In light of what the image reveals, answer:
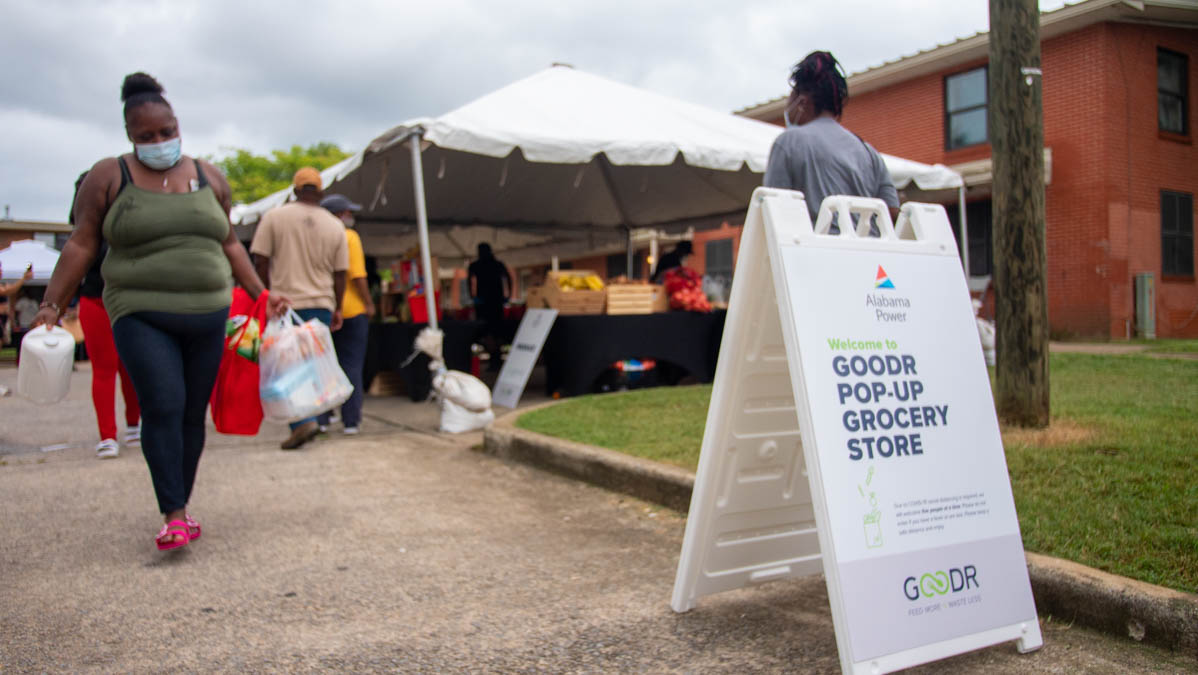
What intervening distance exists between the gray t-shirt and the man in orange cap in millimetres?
4035

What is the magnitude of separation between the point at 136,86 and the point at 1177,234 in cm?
1815

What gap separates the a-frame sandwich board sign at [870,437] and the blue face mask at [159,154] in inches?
98.4

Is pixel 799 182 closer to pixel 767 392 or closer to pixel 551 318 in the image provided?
pixel 767 392

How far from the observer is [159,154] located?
3641 mm

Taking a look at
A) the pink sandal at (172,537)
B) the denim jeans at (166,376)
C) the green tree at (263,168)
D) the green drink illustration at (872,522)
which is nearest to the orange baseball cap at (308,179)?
the denim jeans at (166,376)

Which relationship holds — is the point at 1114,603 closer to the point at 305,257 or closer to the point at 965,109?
the point at 305,257

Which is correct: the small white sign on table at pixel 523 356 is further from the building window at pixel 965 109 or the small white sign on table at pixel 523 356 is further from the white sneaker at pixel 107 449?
the building window at pixel 965 109

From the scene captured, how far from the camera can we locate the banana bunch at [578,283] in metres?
8.93

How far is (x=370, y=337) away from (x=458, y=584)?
7.14 m

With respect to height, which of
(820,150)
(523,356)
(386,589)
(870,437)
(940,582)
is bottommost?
(386,589)

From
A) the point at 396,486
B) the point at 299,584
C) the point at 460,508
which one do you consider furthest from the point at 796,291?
the point at 396,486

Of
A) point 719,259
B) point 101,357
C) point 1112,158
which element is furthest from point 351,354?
point 719,259

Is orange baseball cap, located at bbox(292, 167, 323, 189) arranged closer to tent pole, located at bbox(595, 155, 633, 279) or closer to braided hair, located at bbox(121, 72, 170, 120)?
braided hair, located at bbox(121, 72, 170, 120)

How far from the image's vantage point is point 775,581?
3203 millimetres
